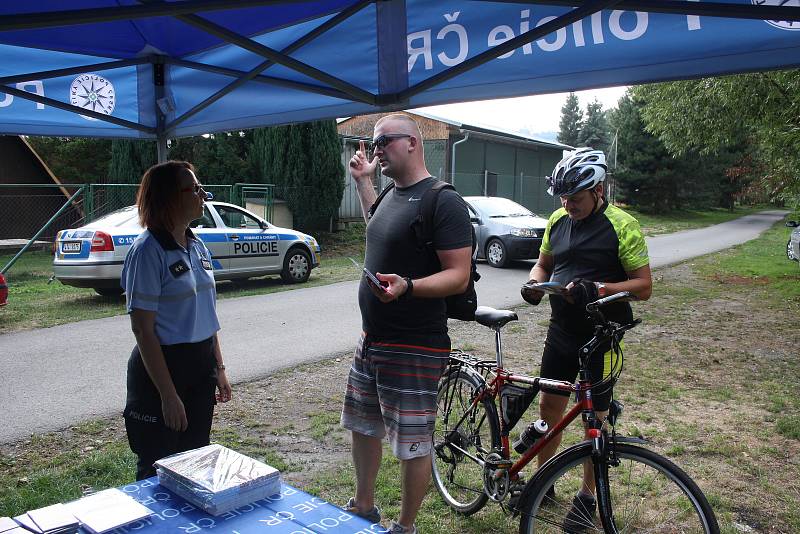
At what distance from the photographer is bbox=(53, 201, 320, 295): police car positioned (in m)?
9.97

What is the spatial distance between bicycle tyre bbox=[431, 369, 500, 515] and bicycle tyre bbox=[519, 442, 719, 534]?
473 mm

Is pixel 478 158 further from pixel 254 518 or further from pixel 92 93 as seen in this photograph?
pixel 254 518

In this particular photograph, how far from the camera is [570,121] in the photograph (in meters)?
77.2

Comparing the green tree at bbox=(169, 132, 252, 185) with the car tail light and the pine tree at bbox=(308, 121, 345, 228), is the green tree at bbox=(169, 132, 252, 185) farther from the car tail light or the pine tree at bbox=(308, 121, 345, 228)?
the car tail light

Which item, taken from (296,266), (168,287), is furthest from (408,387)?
(296,266)

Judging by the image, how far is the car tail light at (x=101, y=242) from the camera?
9945 mm

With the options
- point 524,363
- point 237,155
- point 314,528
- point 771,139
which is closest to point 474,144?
point 237,155

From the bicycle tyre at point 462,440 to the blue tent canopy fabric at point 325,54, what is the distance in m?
1.66

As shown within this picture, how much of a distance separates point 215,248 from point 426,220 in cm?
940

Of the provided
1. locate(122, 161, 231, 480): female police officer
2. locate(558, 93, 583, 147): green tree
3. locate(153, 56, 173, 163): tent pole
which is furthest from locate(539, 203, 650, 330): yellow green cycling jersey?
locate(558, 93, 583, 147): green tree

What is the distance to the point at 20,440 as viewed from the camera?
4723mm

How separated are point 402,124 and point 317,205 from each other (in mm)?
17464

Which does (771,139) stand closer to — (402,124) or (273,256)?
(273,256)

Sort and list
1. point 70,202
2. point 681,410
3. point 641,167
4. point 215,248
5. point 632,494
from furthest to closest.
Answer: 1. point 641,167
2. point 70,202
3. point 215,248
4. point 681,410
5. point 632,494
